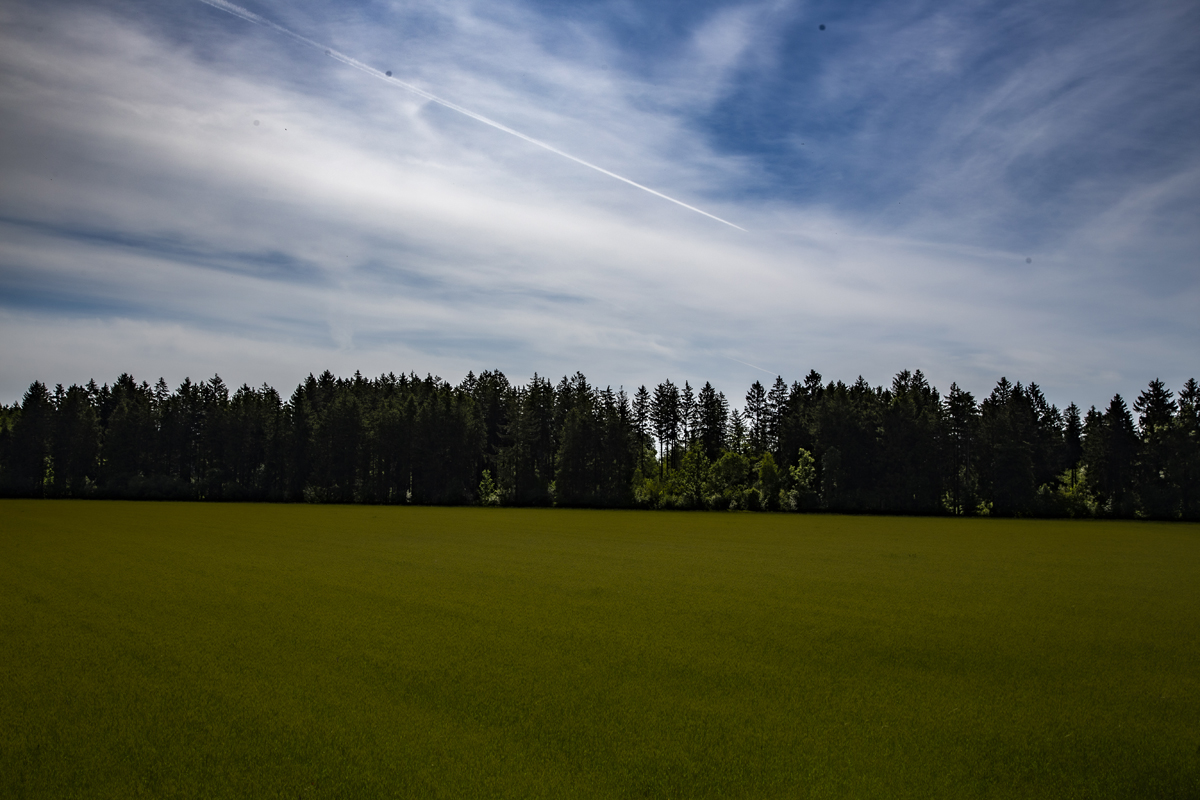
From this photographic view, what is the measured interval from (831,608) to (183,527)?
3900 centimetres

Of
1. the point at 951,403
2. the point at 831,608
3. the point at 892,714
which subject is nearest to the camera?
the point at 892,714

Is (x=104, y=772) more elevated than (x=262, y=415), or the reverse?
(x=262, y=415)

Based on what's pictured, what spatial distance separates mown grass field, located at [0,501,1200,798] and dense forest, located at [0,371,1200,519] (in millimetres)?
68212

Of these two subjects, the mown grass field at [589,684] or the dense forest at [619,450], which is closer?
the mown grass field at [589,684]

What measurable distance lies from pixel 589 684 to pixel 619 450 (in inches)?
3382

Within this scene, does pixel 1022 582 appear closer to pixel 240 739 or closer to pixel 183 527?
pixel 240 739

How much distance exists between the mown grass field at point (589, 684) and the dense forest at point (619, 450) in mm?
68212

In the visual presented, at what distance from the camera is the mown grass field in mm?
7930

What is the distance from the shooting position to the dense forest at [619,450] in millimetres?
86938

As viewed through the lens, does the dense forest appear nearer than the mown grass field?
No

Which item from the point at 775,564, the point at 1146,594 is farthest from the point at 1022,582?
the point at 775,564

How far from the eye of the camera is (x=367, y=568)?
24.9 meters

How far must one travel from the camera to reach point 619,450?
9694 cm

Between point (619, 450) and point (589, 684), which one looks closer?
point (589, 684)
